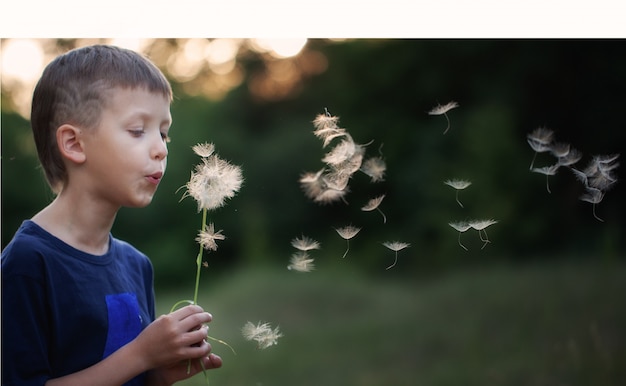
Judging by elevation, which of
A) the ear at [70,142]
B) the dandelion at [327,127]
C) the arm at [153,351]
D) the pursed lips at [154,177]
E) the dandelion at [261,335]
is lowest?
the arm at [153,351]

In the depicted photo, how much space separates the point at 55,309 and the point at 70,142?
44 centimetres

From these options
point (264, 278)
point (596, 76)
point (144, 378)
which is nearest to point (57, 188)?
point (144, 378)

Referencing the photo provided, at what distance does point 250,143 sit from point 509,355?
6262 mm

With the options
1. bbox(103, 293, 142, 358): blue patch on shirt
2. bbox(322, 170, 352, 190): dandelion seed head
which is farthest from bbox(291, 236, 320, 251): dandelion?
bbox(103, 293, 142, 358): blue patch on shirt

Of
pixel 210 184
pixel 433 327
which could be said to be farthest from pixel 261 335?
pixel 433 327

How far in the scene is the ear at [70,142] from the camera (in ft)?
5.82

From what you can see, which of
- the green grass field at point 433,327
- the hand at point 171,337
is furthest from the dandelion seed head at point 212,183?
the green grass field at point 433,327

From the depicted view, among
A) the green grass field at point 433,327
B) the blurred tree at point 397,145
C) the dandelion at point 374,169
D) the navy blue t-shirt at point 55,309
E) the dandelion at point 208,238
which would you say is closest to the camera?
the navy blue t-shirt at point 55,309

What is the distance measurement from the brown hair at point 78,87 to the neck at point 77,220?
79 mm

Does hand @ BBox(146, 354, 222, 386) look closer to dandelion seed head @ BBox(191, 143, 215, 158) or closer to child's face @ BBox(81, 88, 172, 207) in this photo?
child's face @ BBox(81, 88, 172, 207)

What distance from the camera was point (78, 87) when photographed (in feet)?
5.94

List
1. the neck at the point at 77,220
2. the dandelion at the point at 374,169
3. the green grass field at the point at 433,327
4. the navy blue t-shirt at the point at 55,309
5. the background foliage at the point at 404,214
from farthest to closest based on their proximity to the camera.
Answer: the background foliage at the point at 404,214 < the green grass field at the point at 433,327 < the dandelion at the point at 374,169 < the neck at the point at 77,220 < the navy blue t-shirt at the point at 55,309

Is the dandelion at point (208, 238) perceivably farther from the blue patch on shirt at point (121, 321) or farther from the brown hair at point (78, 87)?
the brown hair at point (78, 87)

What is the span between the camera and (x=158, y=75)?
1864 millimetres
